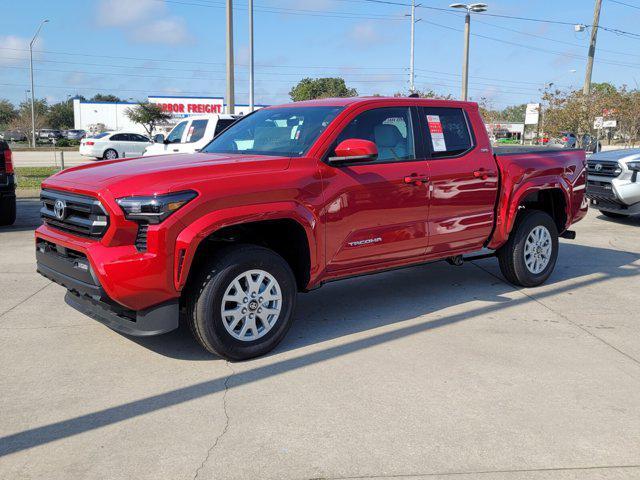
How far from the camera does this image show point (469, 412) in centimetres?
367

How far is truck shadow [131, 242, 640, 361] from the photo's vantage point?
16.3 ft

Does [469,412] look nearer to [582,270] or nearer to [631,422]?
[631,422]

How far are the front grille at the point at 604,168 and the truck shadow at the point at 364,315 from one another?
8.80 ft

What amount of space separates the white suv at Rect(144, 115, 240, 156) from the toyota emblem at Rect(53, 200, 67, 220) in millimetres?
8702

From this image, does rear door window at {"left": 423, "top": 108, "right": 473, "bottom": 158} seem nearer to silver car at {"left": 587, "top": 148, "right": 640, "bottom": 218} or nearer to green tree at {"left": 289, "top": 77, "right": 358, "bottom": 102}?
silver car at {"left": 587, "top": 148, "right": 640, "bottom": 218}

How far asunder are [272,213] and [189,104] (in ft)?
211

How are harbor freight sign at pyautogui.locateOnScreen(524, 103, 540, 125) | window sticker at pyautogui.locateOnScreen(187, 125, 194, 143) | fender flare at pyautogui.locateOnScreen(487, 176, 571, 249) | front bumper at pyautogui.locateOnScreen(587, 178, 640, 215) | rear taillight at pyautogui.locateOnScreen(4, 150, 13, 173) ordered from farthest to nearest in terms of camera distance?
1. harbor freight sign at pyautogui.locateOnScreen(524, 103, 540, 125)
2. window sticker at pyautogui.locateOnScreen(187, 125, 194, 143)
3. front bumper at pyautogui.locateOnScreen(587, 178, 640, 215)
4. rear taillight at pyautogui.locateOnScreen(4, 150, 13, 173)
5. fender flare at pyautogui.locateOnScreen(487, 176, 571, 249)

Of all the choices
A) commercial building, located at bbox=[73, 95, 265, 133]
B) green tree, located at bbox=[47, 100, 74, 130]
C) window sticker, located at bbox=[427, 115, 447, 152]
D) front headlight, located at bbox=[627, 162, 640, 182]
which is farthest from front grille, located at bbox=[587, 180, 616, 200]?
green tree, located at bbox=[47, 100, 74, 130]

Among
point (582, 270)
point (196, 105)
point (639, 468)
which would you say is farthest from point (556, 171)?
point (196, 105)

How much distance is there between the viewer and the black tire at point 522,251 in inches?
250

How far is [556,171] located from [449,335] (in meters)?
2.57

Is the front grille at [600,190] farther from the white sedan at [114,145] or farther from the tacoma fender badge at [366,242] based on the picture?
the white sedan at [114,145]

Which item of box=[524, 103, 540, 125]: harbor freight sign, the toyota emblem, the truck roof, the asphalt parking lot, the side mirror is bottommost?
the asphalt parking lot

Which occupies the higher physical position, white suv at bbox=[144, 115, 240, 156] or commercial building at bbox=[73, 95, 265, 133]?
commercial building at bbox=[73, 95, 265, 133]
